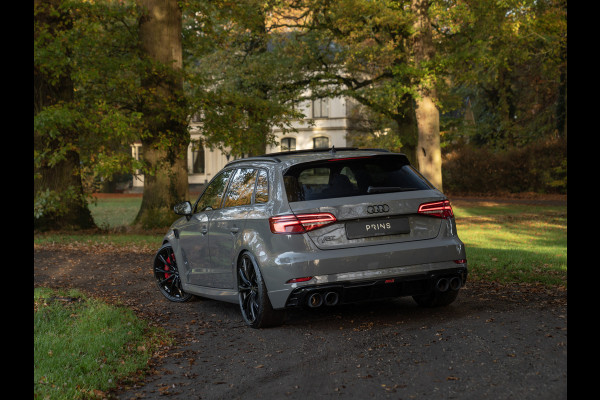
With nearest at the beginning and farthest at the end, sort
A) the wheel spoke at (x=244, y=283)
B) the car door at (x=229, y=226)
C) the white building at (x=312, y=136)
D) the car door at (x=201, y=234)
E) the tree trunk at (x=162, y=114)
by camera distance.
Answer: the wheel spoke at (x=244, y=283) < the car door at (x=229, y=226) < the car door at (x=201, y=234) < the tree trunk at (x=162, y=114) < the white building at (x=312, y=136)

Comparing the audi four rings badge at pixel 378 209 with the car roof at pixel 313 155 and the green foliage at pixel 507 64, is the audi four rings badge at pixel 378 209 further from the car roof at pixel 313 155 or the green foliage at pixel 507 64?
the green foliage at pixel 507 64

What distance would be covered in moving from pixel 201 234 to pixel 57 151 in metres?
13.2

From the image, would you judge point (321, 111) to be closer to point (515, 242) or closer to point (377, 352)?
point (515, 242)

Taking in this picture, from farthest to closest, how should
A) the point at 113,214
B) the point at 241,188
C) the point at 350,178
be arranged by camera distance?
the point at 113,214 < the point at 241,188 < the point at 350,178

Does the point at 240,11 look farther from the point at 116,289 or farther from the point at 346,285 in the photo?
the point at 346,285

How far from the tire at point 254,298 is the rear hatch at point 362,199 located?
2.60ft

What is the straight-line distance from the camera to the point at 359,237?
7.43 m

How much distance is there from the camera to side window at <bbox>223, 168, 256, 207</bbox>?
8414mm

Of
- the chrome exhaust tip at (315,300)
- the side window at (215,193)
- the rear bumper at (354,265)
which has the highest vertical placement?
the side window at (215,193)

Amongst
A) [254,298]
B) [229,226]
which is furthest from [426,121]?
[254,298]

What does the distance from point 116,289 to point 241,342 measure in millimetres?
4963

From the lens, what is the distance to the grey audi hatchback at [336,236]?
735cm

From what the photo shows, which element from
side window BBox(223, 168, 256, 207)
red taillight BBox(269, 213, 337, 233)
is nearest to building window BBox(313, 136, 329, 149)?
side window BBox(223, 168, 256, 207)

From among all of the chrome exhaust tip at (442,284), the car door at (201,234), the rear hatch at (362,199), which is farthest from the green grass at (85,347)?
the chrome exhaust tip at (442,284)
